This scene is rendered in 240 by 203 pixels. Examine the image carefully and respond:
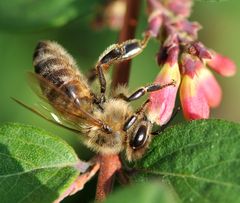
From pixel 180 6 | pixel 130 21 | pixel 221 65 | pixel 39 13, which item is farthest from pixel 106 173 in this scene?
pixel 39 13

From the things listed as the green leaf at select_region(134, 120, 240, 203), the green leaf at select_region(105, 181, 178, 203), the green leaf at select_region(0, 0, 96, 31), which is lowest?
the green leaf at select_region(134, 120, 240, 203)

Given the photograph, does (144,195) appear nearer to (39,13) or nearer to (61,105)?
(61,105)

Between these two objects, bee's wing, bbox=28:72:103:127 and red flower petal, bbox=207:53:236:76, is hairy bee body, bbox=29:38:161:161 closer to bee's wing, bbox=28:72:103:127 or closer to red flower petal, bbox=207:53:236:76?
bee's wing, bbox=28:72:103:127

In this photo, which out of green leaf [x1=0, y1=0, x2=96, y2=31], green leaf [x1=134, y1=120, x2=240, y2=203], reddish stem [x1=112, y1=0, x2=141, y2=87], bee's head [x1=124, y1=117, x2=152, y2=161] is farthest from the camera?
green leaf [x1=0, y1=0, x2=96, y2=31]

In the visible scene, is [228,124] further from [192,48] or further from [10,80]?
[10,80]

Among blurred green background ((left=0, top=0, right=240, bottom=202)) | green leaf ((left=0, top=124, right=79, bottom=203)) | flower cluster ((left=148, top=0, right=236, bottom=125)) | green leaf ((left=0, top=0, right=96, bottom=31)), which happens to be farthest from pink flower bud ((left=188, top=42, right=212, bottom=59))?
blurred green background ((left=0, top=0, right=240, bottom=202))

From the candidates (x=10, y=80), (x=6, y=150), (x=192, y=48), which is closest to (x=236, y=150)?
(x=192, y=48)
